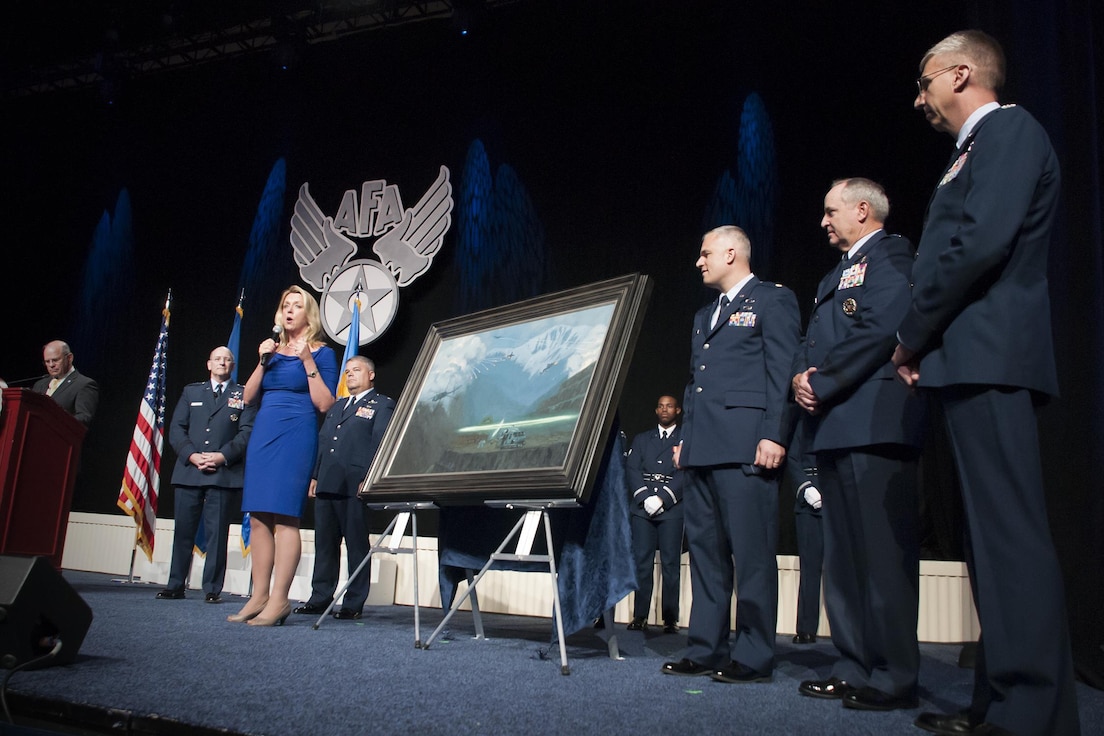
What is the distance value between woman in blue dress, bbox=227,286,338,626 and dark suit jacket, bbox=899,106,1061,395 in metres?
2.56

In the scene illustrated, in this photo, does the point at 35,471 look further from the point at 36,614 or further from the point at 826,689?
the point at 826,689

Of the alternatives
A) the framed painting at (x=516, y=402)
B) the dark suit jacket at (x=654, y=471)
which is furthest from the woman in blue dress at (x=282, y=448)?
the dark suit jacket at (x=654, y=471)

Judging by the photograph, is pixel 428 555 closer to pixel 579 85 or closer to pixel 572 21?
pixel 579 85

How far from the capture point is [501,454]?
10.3 feet

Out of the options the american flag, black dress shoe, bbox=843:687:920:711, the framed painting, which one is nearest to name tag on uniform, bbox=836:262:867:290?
the framed painting

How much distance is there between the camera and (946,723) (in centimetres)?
184

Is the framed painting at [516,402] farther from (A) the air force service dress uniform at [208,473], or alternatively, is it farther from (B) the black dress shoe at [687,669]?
(A) the air force service dress uniform at [208,473]

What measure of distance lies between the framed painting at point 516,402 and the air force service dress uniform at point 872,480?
81cm

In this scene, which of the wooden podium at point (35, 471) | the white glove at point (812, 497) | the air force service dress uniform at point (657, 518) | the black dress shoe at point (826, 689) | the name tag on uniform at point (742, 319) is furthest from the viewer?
the air force service dress uniform at point (657, 518)

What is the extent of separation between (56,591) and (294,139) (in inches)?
262

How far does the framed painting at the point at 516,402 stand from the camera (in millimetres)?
2916

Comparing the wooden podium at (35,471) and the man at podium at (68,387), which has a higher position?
the man at podium at (68,387)

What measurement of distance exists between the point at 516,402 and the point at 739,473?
925 millimetres

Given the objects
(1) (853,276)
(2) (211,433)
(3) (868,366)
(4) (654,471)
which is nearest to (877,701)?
(3) (868,366)
